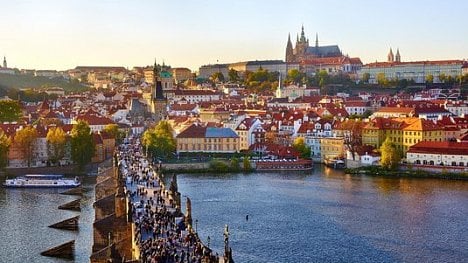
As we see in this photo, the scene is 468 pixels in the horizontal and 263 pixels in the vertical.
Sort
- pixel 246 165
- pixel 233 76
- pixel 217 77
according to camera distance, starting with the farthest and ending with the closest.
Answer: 1. pixel 217 77
2. pixel 233 76
3. pixel 246 165

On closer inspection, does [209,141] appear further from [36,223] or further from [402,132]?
[36,223]

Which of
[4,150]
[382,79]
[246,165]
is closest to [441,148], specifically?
[246,165]

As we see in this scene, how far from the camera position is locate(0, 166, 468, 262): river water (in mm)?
19703

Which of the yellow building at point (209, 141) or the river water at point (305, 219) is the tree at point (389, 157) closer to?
the river water at point (305, 219)

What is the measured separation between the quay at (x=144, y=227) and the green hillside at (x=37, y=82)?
249 feet

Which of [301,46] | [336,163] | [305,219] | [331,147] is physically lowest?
[305,219]

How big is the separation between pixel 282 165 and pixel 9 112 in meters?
20.0

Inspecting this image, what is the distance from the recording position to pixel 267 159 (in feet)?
131

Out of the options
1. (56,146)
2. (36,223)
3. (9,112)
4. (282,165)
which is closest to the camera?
(36,223)

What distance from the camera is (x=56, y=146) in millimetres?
37750

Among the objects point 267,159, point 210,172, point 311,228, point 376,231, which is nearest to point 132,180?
point 311,228

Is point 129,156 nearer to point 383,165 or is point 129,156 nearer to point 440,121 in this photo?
point 383,165

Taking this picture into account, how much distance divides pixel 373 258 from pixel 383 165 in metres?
18.2

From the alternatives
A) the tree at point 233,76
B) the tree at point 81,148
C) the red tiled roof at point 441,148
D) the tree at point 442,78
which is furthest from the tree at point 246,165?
the tree at point 233,76
